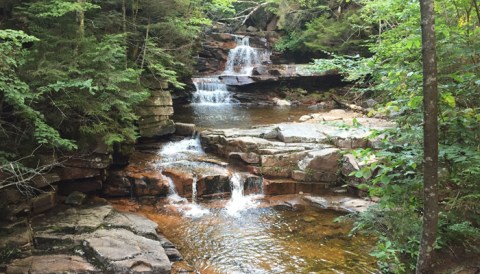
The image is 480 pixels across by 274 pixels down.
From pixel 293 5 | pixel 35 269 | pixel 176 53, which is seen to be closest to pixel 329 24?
Answer: pixel 293 5

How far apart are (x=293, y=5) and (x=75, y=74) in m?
19.4

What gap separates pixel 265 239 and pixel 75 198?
410 centimetres

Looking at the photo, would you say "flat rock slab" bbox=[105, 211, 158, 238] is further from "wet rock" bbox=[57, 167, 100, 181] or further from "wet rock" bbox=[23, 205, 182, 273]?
"wet rock" bbox=[57, 167, 100, 181]

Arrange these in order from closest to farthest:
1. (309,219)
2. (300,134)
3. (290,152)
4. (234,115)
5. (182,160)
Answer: (309,219) < (290,152) < (182,160) < (300,134) < (234,115)

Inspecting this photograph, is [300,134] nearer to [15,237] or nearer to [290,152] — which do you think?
[290,152]

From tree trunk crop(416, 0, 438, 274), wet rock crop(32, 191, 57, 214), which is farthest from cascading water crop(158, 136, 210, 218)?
tree trunk crop(416, 0, 438, 274)

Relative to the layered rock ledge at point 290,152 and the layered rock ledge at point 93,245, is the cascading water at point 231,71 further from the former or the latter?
the layered rock ledge at point 93,245

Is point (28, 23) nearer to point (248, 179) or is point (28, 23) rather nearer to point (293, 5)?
point (248, 179)

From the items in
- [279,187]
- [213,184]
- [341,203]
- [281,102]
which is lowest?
[341,203]

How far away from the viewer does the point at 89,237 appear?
228 inches

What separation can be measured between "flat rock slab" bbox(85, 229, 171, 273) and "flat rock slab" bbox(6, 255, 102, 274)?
24 cm

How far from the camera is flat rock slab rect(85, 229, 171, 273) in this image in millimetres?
5270

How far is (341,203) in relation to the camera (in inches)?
349

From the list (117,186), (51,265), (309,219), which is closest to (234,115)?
(117,186)
